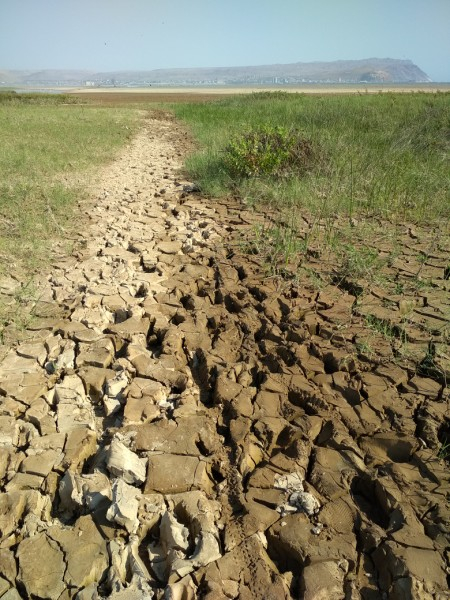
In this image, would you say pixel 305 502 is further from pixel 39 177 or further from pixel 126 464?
pixel 39 177

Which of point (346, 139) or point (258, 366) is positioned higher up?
point (346, 139)

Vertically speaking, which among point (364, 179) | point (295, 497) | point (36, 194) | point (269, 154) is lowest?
point (295, 497)

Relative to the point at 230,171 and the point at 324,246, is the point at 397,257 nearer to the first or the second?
the point at 324,246

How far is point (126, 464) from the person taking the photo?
71.5 inches

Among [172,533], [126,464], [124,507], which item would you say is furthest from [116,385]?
[172,533]

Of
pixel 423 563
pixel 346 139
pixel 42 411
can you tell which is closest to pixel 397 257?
pixel 423 563

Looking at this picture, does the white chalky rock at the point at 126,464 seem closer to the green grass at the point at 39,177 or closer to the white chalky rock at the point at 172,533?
the white chalky rock at the point at 172,533

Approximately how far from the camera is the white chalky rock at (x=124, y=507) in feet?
5.27

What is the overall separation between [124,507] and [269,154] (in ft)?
16.7

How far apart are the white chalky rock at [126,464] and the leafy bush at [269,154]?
4.76 m

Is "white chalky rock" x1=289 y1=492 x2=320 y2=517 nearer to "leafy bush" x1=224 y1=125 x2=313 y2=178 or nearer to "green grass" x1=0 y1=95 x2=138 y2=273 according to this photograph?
"green grass" x1=0 y1=95 x2=138 y2=273

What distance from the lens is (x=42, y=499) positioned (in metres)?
1.73

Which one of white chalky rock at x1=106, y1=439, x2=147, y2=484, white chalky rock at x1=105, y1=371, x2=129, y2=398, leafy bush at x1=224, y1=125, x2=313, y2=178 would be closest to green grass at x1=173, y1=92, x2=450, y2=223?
leafy bush at x1=224, y1=125, x2=313, y2=178

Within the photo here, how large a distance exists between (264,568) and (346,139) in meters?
7.04
